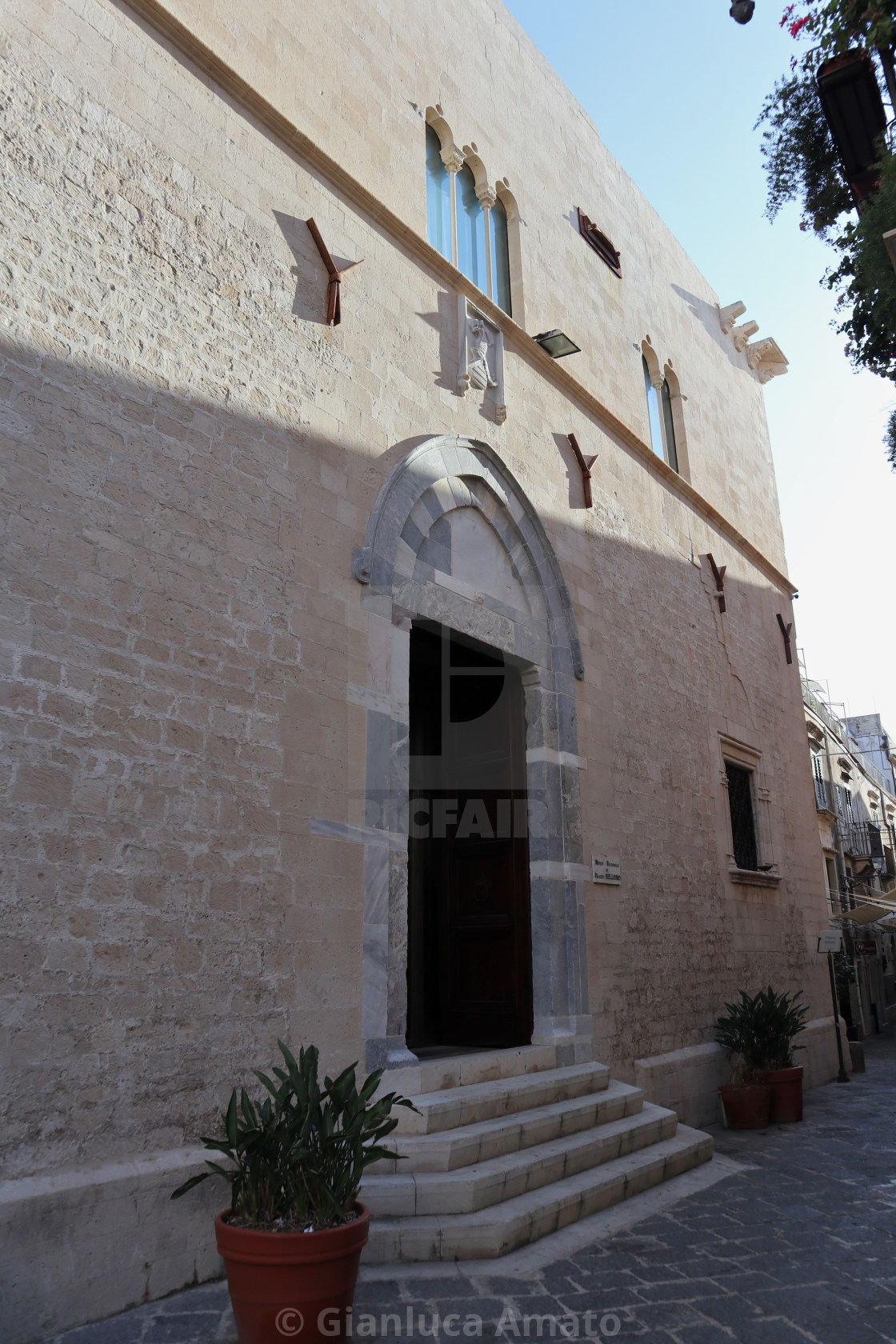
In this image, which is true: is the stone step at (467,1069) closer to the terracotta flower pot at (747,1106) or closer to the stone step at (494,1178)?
the stone step at (494,1178)

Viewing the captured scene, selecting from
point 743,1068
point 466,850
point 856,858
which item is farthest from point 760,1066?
point 856,858

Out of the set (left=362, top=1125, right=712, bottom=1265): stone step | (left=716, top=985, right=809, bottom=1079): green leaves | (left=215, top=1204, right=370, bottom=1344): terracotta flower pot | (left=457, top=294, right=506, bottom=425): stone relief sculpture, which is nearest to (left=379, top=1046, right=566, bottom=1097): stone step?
(left=362, top=1125, right=712, bottom=1265): stone step

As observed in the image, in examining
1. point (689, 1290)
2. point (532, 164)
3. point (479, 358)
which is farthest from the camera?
point (532, 164)

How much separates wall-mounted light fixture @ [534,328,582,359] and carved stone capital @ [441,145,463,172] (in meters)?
1.44

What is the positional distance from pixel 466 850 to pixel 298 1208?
4116mm

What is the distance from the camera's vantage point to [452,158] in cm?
723

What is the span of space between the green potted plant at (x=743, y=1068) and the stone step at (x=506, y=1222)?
2.67 meters

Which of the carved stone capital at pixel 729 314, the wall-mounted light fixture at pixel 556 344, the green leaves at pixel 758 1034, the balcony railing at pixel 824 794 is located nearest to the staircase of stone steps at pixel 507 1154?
the green leaves at pixel 758 1034

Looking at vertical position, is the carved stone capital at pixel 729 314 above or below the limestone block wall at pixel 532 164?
above

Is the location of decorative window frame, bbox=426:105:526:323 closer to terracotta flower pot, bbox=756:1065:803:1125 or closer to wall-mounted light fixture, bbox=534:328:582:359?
wall-mounted light fixture, bbox=534:328:582:359

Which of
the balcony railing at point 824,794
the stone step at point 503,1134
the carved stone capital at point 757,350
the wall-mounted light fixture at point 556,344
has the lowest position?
the stone step at point 503,1134

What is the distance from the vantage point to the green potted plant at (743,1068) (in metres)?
7.48

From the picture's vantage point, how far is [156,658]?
4.03 metres

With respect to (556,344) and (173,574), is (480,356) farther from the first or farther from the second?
(173,574)
